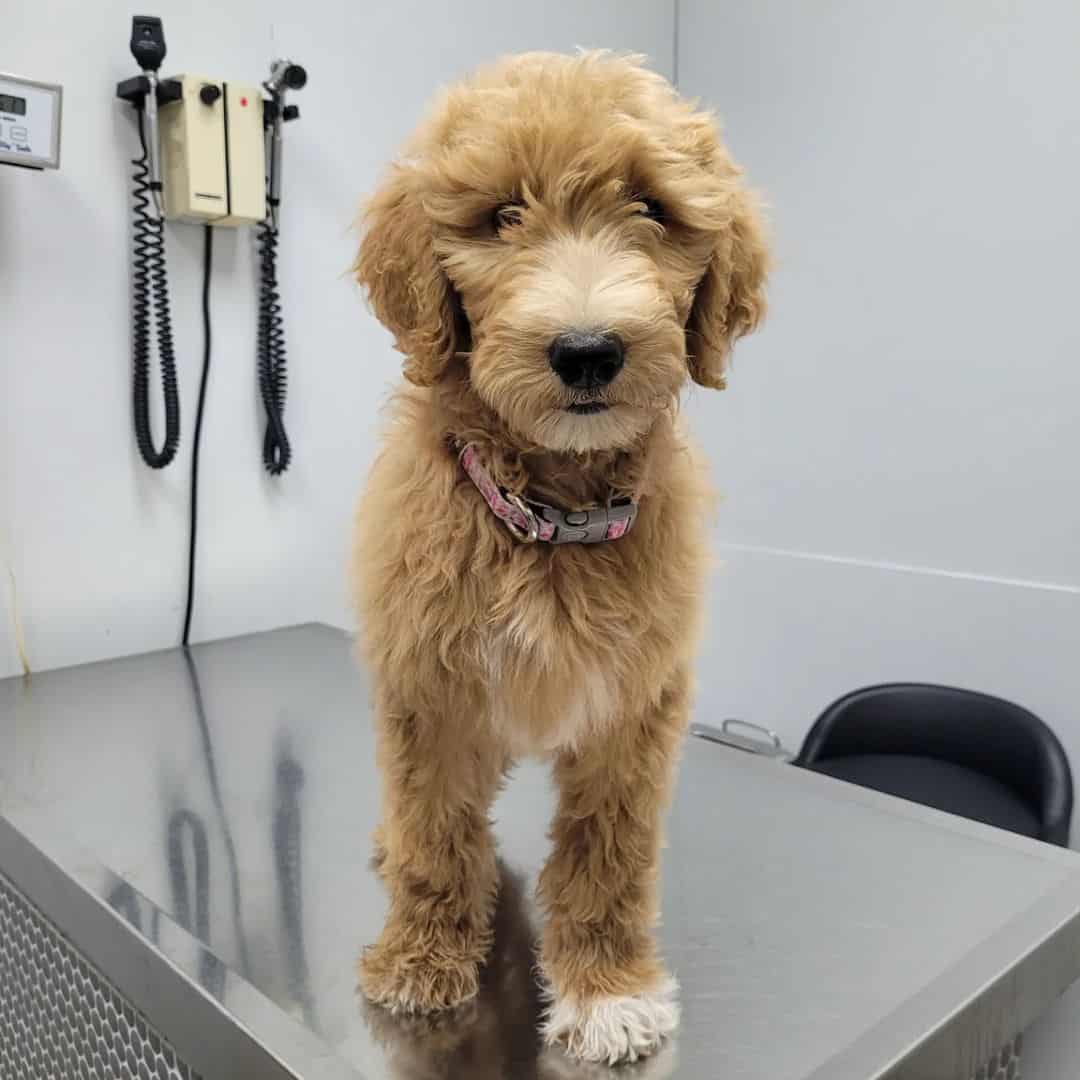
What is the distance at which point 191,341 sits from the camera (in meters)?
1.65

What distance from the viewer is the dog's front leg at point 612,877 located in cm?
79

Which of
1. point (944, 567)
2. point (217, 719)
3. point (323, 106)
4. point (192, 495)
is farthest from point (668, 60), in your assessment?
point (217, 719)

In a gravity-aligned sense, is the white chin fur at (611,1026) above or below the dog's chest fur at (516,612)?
below

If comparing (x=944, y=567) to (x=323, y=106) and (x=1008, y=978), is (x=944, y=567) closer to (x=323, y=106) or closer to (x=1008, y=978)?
(x=1008, y=978)

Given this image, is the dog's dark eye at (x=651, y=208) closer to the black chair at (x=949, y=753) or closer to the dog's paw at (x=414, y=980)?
the dog's paw at (x=414, y=980)

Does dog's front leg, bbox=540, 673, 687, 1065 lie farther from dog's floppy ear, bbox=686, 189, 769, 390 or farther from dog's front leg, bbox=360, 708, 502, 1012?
dog's floppy ear, bbox=686, 189, 769, 390

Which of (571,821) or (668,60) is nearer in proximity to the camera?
(571,821)

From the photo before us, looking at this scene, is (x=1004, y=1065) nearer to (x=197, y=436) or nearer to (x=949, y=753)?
(x=949, y=753)

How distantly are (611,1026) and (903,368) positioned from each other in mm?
1583

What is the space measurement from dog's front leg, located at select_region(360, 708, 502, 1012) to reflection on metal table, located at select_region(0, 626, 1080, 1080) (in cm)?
3

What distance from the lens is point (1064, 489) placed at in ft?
5.94

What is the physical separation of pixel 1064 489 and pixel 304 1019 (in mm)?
1589

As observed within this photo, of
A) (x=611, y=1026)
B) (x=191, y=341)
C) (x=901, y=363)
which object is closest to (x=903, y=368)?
(x=901, y=363)

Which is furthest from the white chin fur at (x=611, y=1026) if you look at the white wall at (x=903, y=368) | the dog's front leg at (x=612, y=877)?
the white wall at (x=903, y=368)
